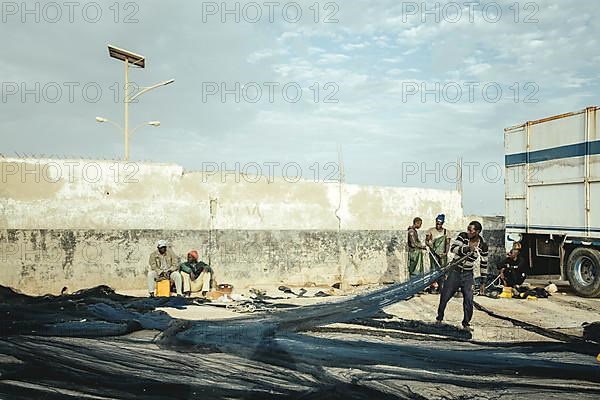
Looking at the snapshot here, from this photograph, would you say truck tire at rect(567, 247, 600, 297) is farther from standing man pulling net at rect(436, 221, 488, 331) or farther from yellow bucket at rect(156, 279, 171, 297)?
yellow bucket at rect(156, 279, 171, 297)

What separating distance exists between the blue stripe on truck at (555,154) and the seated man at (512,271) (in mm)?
1999

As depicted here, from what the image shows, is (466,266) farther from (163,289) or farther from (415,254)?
(163,289)

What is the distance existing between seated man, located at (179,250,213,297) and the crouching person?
0.18 m

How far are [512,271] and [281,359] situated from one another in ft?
26.5

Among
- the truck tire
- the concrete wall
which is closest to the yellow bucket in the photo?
the concrete wall

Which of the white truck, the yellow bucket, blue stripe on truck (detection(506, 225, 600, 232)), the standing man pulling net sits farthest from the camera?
blue stripe on truck (detection(506, 225, 600, 232))

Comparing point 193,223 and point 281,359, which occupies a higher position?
point 193,223

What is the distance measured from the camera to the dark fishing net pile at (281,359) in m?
4.95

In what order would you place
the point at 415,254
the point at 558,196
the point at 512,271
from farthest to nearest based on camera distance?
the point at 512,271
the point at 558,196
the point at 415,254

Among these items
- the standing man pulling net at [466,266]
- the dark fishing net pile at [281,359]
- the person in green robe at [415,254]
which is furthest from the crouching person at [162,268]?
the standing man pulling net at [466,266]

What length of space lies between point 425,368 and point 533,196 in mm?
8105

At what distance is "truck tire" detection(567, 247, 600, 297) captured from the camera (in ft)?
36.6

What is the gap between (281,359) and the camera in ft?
18.6

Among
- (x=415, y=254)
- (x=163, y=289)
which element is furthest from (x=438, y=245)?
(x=163, y=289)
